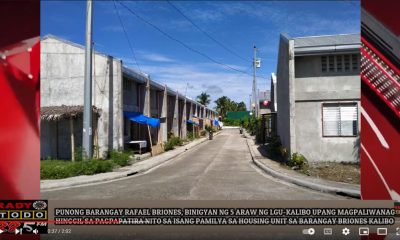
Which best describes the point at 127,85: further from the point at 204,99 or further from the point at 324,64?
the point at 204,99

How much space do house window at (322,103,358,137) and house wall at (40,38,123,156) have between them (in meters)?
10.6

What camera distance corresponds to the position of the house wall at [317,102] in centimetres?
1373

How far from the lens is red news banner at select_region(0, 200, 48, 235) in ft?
15.4

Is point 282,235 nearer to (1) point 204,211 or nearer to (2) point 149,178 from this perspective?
(1) point 204,211

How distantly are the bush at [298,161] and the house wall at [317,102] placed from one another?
1.85 feet

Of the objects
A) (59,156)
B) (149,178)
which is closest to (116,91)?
(59,156)

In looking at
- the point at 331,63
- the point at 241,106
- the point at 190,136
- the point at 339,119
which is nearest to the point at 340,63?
the point at 331,63

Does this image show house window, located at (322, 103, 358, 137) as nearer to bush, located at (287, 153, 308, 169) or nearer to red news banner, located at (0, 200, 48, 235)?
bush, located at (287, 153, 308, 169)

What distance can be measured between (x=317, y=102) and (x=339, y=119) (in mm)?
1095

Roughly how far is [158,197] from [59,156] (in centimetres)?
1121

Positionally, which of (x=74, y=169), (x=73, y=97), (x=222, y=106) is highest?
(x=222, y=106)

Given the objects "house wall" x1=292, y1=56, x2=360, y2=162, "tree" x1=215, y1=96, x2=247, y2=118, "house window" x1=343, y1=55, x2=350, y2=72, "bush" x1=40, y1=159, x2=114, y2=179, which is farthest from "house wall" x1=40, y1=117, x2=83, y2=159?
"tree" x1=215, y1=96, x2=247, y2=118

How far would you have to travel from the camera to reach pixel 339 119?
13.9m

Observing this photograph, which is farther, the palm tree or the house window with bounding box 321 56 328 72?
the palm tree
